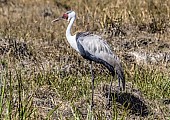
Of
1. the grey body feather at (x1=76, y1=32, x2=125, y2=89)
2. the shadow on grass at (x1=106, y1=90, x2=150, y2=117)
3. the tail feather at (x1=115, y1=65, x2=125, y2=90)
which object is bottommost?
the shadow on grass at (x1=106, y1=90, x2=150, y2=117)

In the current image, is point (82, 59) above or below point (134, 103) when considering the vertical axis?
above

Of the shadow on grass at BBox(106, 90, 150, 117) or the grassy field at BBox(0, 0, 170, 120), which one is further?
the shadow on grass at BBox(106, 90, 150, 117)

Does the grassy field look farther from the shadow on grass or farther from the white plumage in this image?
the white plumage

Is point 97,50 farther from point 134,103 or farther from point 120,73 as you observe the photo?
point 134,103

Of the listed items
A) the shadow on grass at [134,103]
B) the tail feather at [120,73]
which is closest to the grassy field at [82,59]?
the shadow on grass at [134,103]

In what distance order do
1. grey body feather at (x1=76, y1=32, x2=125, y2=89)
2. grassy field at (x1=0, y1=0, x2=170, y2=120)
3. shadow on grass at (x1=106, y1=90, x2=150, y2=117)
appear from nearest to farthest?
1. grassy field at (x1=0, y1=0, x2=170, y2=120)
2. shadow on grass at (x1=106, y1=90, x2=150, y2=117)
3. grey body feather at (x1=76, y1=32, x2=125, y2=89)

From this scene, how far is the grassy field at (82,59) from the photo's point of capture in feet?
19.7

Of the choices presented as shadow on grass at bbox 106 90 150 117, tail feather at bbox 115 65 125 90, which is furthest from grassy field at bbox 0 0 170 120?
tail feather at bbox 115 65 125 90

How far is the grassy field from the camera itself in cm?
600

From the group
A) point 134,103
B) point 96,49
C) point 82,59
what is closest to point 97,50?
point 96,49

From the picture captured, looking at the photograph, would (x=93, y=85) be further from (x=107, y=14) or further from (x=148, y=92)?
(x=107, y=14)

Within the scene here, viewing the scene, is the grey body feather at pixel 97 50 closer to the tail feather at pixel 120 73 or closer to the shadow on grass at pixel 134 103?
the tail feather at pixel 120 73

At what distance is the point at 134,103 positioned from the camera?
6.47 m

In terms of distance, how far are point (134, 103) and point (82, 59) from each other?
2.03m
